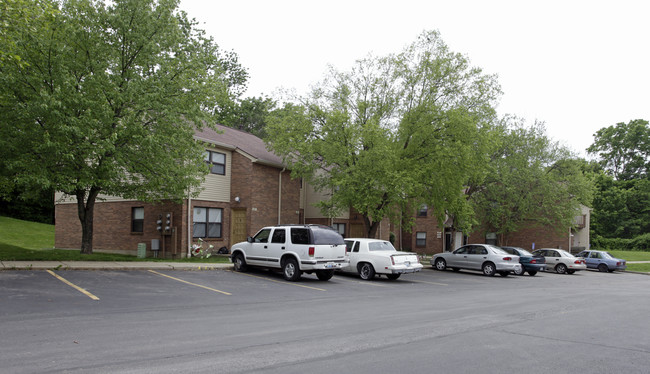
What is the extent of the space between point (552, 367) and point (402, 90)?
1999 centimetres

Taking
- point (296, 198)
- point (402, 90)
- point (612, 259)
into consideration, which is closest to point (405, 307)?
point (402, 90)

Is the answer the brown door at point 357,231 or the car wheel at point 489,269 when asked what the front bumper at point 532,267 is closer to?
the car wheel at point 489,269

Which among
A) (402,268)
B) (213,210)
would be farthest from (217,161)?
(402,268)

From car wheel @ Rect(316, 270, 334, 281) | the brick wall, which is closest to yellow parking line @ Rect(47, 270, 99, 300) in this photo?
car wheel @ Rect(316, 270, 334, 281)

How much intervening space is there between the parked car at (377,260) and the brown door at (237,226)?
8.44 metres

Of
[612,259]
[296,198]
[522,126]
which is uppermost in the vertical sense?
[522,126]

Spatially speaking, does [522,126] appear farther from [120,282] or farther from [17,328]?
[17,328]

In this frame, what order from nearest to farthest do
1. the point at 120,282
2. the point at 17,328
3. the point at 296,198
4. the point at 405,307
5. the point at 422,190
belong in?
1. the point at 17,328
2. the point at 405,307
3. the point at 120,282
4. the point at 422,190
5. the point at 296,198

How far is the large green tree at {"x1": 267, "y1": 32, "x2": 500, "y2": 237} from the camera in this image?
21875 millimetres

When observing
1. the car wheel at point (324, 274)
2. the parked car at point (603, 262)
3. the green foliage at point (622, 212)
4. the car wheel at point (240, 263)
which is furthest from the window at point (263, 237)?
the green foliage at point (622, 212)

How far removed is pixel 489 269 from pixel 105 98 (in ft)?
60.9

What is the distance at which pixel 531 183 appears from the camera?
3262cm

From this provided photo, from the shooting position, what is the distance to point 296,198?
93.5 feet

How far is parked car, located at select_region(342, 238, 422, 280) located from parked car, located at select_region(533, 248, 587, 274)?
14.2 meters
